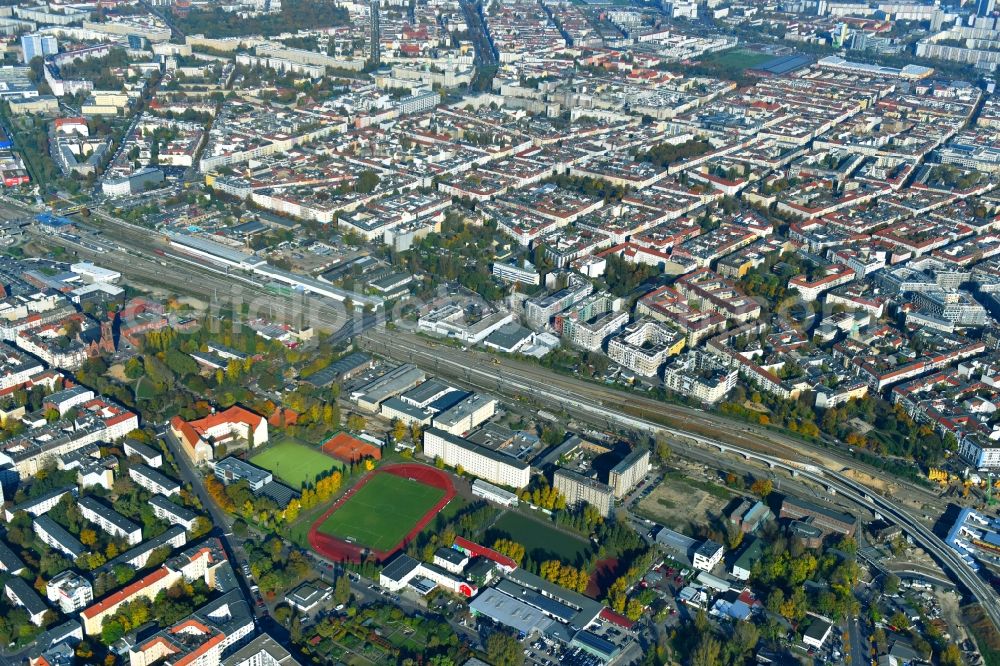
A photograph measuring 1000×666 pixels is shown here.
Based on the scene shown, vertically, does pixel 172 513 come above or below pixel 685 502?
above

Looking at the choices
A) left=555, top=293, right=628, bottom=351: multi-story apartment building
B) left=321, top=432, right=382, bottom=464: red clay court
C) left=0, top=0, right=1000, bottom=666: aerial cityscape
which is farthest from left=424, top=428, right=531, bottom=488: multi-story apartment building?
left=555, top=293, right=628, bottom=351: multi-story apartment building

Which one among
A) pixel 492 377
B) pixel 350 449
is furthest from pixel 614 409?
pixel 350 449

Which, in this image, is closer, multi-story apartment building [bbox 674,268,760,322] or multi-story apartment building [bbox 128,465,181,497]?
multi-story apartment building [bbox 128,465,181,497]

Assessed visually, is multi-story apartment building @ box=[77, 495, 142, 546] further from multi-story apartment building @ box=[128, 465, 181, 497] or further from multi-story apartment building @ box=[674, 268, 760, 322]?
multi-story apartment building @ box=[674, 268, 760, 322]

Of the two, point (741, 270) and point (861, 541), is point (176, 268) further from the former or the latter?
point (861, 541)

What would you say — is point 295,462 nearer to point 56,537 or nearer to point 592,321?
point 56,537

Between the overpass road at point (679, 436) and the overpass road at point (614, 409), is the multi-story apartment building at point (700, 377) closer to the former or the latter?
the overpass road at point (614, 409)
